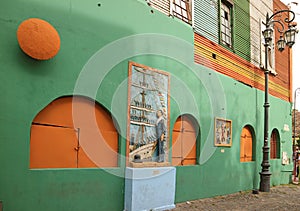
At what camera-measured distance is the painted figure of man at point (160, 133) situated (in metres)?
7.79

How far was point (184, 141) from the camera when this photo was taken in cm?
898

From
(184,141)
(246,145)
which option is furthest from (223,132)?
(246,145)

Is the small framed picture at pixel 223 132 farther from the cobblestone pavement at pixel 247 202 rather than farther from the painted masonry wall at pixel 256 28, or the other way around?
the painted masonry wall at pixel 256 28

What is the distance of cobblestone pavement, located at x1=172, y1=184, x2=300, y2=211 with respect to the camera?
832 centimetres

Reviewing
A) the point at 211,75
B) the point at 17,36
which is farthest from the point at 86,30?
the point at 211,75

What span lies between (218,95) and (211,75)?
72 cm

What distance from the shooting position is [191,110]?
9.00m

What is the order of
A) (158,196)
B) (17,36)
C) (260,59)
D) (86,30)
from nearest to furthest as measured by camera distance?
(17,36)
(86,30)
(158,196)
(260,59)

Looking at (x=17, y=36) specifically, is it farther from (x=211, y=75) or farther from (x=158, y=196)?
(x=211, y=75)

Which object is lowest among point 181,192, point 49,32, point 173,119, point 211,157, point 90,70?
point 181,192

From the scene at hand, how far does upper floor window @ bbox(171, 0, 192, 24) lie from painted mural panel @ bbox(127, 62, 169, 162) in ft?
6.47

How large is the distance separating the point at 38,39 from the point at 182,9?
200 inches

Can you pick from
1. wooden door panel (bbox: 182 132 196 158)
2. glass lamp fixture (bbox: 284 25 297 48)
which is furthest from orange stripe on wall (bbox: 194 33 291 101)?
wooden door panel (bbox: 182 132 196 158)

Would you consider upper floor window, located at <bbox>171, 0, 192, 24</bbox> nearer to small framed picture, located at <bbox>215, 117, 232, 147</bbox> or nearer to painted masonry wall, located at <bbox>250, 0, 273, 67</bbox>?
small framed picture, located at <bbox>215, 117, 232, 147</bbox>
